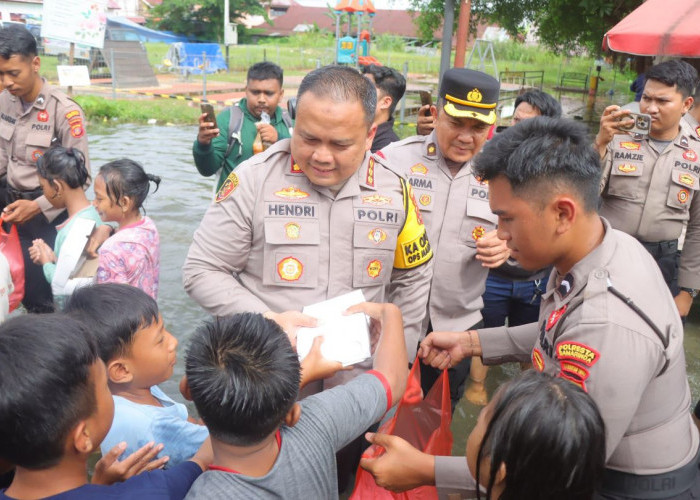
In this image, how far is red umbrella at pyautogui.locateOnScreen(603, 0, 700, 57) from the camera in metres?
5.26

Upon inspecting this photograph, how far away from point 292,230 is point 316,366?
0.59 metres

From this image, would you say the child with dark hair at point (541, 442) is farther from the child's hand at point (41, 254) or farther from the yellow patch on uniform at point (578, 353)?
the child's hand at point (41, 254)

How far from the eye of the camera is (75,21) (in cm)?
1152

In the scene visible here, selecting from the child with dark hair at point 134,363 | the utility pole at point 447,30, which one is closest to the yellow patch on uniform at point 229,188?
the child with dark hair at point 134,363

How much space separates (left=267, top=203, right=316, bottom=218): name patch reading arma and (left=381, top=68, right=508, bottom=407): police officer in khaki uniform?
92 centimetres

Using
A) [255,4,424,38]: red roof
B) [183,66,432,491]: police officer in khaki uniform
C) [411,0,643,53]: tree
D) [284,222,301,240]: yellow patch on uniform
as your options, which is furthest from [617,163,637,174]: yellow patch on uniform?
[255,4,424,38]: red roof

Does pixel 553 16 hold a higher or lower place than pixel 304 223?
higher

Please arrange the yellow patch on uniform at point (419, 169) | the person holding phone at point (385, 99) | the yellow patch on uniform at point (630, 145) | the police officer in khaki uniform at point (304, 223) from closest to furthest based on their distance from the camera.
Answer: the police officer in khaki uniform at point (304, 223)
the yellow patch on uniform at point (419, 169)
the yellow patch on uniform at point (630, 145)
the person holding phone at point (385, 99)

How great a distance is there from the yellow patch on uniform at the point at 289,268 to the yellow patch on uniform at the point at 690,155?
2941 millimetres

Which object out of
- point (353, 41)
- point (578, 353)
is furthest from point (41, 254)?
point (353, 41)

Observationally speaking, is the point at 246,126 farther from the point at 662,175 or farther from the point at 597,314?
the point at 597,314

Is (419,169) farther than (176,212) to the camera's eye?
No

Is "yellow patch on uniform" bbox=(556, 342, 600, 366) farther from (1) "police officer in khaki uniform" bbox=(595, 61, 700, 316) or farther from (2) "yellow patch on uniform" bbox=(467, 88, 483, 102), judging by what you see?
(1) "police officer in khaki uniform" bbox=(595, 61, 700, 316)

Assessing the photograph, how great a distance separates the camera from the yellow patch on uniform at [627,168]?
12.6 feet
